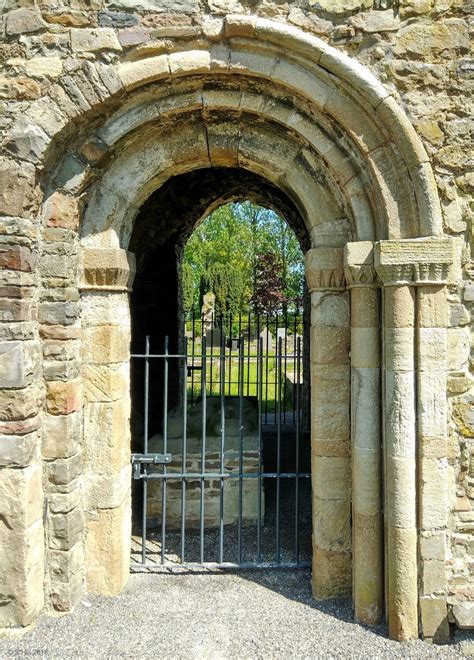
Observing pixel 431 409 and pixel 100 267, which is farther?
pixel 100 267

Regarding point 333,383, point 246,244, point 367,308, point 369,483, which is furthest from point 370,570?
point 246,244

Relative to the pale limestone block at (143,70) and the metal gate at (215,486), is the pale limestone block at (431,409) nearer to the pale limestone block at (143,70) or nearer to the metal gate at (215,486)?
the metal gate at (215,486)

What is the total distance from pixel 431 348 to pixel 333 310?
0.71m

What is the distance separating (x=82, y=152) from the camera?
343 centimetres

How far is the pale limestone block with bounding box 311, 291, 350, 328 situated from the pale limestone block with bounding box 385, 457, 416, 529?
98 centimetres

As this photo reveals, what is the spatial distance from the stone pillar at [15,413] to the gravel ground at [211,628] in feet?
1.09

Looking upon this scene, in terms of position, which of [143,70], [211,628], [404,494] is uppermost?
[143,70]

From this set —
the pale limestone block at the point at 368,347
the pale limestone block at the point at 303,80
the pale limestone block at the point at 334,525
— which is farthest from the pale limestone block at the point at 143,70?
the pale limestone block at the point at 334,525

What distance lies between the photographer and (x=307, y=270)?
3.61 meters

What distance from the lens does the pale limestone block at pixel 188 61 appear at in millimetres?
3219

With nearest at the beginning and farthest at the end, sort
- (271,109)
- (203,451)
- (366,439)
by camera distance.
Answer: (366,439), (271,109), (203,451)

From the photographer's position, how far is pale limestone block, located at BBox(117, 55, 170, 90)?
321cm

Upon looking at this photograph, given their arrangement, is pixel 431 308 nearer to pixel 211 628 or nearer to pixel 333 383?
pixel 333 383

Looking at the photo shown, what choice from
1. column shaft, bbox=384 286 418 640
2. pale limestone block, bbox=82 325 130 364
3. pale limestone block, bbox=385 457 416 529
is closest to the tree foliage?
pale limestone block, bbox=82 325 130 364
